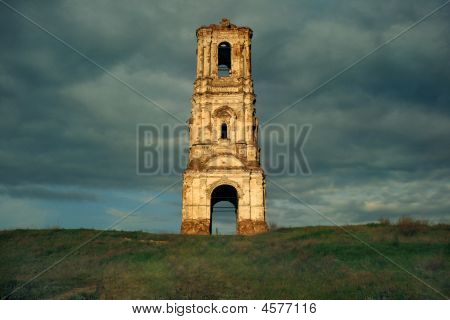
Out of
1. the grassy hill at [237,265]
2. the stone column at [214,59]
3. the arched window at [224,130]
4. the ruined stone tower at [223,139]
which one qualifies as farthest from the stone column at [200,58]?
the grassy hill at [237,265]

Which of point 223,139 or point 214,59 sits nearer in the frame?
point 223,139

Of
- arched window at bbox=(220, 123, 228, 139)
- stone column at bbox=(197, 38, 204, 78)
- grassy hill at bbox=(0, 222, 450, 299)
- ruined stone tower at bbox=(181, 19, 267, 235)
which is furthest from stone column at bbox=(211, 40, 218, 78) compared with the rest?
grassy hill at bbox=(0, 222, 450, 299)

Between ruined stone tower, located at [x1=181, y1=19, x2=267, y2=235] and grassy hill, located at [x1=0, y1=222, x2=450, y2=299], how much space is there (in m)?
4.37

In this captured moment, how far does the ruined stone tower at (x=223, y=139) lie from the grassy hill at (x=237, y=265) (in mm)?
4372

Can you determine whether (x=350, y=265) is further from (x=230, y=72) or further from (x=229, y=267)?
(x=230, y=72)

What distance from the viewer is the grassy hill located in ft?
38.9

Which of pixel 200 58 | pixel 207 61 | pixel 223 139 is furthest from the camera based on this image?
pixel 200 58

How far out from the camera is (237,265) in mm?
15000

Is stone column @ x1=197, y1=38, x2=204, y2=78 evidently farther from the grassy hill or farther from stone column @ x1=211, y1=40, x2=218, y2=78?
the grassy hill

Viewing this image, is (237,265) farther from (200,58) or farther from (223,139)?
(200,58)

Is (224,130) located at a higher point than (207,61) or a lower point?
lower

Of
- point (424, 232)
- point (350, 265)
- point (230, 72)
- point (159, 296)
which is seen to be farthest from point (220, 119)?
point (159, 296)

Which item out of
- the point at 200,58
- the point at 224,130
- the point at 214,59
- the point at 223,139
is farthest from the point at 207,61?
the point at 223,139

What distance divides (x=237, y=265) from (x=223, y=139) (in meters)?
14.0
